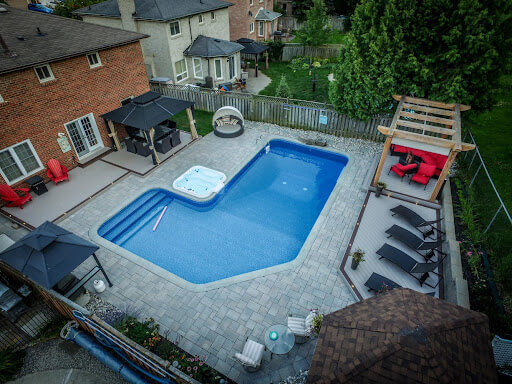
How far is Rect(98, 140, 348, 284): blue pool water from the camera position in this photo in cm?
1099

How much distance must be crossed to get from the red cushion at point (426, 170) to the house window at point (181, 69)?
19839 millimetres

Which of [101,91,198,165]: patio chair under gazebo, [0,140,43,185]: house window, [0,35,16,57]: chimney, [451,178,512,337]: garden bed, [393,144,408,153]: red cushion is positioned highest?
[0,35,16,57]: chimney

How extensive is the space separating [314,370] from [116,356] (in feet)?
17.4

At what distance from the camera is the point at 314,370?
16.8 ft

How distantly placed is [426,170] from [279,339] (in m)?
10.5

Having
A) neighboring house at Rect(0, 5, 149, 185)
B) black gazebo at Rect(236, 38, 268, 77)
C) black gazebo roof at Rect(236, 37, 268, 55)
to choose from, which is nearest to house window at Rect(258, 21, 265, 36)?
black gazebo at Rect(236, 38, 268, 77)

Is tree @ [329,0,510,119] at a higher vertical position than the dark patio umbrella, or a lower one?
higher

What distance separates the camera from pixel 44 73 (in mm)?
12844

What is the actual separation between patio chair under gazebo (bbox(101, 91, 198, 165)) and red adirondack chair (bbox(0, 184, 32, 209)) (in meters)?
5.17

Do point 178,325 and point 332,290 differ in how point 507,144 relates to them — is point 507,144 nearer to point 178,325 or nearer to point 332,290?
point 332,290

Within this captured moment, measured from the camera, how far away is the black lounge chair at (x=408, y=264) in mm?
9203

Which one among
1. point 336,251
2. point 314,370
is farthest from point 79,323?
point 336,251

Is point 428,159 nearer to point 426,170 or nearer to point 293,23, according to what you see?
point 426,170

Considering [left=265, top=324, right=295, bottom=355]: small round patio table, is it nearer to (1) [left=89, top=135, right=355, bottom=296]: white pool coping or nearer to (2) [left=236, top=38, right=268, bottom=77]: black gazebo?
(1) [left=89, top=135, right=355, bottom=296]: white pool coping
